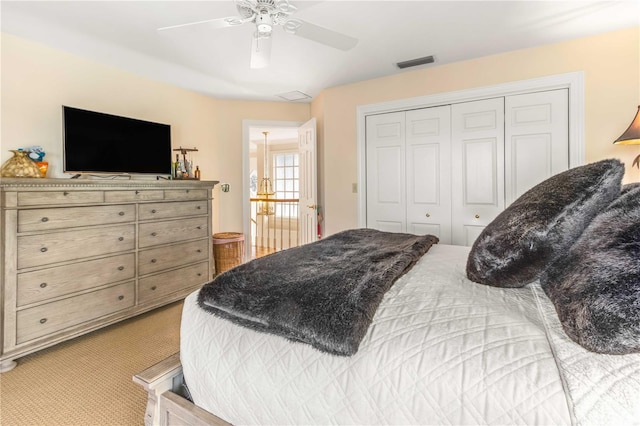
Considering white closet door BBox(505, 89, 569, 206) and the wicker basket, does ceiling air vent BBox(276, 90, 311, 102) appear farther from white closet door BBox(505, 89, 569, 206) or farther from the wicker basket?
white closet door BBox(505, 89, 569, 206)

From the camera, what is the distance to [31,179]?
202 centimetres

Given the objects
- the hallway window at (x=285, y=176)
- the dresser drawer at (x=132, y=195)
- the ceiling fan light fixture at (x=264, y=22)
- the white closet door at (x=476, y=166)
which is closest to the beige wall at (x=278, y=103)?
the white closet door at (x=476, y=166)

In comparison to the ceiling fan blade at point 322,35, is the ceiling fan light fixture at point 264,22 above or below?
below

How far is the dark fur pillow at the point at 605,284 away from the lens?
0.64 metres

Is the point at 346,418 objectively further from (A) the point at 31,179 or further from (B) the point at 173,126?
(B) the point at 173,126

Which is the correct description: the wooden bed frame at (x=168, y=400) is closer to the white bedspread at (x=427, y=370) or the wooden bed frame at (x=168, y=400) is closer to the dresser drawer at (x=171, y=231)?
the white bedspread at (x=427, y=370)

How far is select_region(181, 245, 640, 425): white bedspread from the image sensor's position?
0.66 meters

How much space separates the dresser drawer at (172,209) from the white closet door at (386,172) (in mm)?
1885

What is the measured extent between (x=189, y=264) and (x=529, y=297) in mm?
2940

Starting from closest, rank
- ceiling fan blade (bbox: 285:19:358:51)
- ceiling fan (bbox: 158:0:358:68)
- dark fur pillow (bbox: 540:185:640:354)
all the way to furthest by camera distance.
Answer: dark fur pillow (bbox: 540:185:640:354) < ceiling fan (bbox: 158:0:358:68) < ceiling fan blade (bbox: 285:19:358:51)

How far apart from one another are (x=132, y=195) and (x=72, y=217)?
47cm

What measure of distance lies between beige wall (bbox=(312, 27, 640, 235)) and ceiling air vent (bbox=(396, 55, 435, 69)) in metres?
A: 0.18

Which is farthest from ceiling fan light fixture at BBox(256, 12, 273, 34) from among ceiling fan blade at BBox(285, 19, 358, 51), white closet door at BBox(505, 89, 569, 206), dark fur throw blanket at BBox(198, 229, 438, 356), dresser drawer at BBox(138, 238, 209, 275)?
white closet door at BBox(505, 89, 569, 206)

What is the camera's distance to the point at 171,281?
9.82ft
